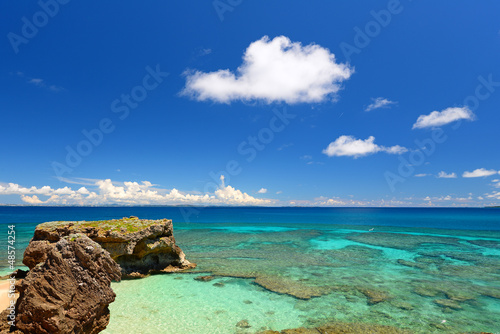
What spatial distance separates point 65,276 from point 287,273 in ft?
Answer: 61.6

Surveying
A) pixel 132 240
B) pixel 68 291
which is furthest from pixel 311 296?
pixel 68 291

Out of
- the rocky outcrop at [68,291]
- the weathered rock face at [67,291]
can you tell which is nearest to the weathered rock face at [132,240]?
the rocky outcrop at [68,291]

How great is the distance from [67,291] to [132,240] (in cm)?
1314

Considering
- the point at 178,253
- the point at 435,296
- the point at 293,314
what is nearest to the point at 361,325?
the point at 293,314

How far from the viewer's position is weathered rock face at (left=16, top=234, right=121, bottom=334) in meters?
6.88

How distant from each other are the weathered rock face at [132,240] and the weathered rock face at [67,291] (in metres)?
12.1

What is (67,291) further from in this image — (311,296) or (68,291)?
(311,296)

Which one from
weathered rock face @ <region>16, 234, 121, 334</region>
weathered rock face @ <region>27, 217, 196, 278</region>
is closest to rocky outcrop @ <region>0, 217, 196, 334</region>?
weathered rock face @ <region>16, 234, 121, 334</region>

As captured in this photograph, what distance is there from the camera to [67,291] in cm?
726

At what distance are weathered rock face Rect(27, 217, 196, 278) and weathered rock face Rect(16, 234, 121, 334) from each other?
39.6 ft

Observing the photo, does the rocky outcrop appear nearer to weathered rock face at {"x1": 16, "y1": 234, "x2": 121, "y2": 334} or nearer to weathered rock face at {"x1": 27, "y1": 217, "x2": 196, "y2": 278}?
weathered rock face at {"x1": 16, "y1": 234, "x2": 121, "y2": 334}

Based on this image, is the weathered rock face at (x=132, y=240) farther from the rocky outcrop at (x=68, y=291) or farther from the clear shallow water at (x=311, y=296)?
the rocky outcrop at (x=68, y=291)

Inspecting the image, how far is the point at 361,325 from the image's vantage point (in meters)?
12.7

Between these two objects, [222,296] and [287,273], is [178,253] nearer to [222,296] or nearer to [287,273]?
[222,296]
